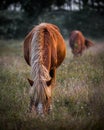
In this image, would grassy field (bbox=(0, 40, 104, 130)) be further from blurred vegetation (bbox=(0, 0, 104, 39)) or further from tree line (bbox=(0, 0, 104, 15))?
blurred vegetation (bbox=(0, 0, 104, 39))

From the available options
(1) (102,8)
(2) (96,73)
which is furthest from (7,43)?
(2) (96,73)

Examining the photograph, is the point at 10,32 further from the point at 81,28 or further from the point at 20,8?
the point at 81,28

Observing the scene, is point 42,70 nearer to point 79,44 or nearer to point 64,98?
point 64,98

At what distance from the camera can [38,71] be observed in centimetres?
392

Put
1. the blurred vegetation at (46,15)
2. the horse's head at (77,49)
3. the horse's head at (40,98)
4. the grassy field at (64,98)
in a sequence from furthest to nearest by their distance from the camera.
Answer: the blurred vegetation at (46,15) → the horse's head at (77,49) → the grassy field at (64,98) → the horse's head at (40,98)

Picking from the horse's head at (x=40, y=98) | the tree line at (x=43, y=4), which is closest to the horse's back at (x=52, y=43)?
the horse's head at (x=40, y=98)

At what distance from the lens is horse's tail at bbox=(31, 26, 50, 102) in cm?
378

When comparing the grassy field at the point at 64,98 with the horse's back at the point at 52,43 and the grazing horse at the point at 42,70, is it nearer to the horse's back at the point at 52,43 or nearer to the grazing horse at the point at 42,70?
the grazing horse at the point at 42,70

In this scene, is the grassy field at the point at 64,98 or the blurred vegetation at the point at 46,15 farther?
the blurred vegetation at the point at 46,15

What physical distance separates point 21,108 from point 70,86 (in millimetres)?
1143

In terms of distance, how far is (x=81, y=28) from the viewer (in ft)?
48.3

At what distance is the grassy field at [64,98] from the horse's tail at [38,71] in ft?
1.04

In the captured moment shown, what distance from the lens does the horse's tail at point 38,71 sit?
3777 mm

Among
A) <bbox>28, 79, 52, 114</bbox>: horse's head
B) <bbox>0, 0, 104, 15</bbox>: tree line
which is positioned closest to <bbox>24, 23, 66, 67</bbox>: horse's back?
<bbox>28, 79, 52, 114</bbox>: horse's head
